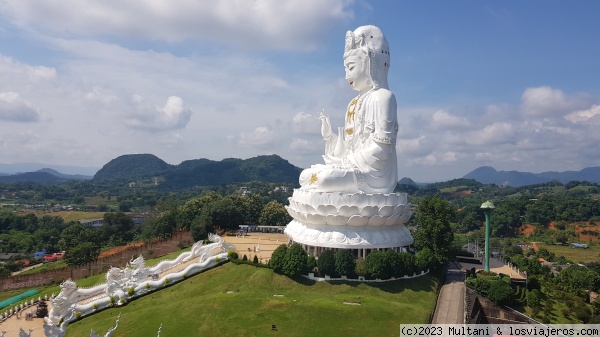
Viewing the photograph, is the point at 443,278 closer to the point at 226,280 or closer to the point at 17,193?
the point at 226,280

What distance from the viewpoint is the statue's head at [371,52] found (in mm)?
30578

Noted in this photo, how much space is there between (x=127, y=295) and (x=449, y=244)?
1997 centimetres

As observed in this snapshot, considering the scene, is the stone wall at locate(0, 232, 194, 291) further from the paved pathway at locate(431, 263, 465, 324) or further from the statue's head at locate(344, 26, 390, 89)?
the paved pathway at locate(431, 263, 465, 324)

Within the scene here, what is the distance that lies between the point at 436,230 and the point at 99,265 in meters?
25.8

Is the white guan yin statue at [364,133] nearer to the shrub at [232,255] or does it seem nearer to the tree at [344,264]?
the tree at [344,264]

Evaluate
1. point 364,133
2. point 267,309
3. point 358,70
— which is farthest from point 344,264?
point 358,70

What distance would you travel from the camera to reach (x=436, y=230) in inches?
1086

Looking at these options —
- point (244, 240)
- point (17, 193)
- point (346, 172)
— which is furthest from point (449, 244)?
point (17, 193)

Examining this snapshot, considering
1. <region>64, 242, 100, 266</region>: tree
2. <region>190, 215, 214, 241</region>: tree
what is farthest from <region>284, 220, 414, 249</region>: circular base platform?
<region>64, 242, 100, 266</region>: tree

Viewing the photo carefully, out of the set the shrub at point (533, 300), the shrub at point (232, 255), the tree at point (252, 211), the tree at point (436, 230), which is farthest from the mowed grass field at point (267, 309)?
the tree at point (252, 211)

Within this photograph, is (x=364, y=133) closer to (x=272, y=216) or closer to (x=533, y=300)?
(x=533, y=300)

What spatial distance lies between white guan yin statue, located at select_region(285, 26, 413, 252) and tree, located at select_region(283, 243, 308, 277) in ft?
6.22

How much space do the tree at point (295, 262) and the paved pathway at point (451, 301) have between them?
24.6 ft

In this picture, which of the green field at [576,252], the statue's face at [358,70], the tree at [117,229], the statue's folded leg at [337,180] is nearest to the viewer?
the statue's folded leg at [337,180]
